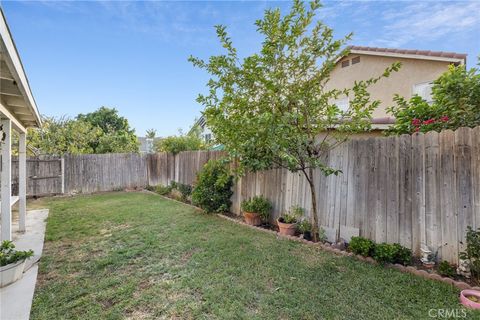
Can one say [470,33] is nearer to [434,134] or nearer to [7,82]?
[434,134]

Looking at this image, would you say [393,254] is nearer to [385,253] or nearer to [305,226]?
[385,253]

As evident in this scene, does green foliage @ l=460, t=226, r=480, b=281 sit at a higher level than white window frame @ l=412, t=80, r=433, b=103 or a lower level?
lower

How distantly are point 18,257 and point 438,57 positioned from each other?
41.3ft

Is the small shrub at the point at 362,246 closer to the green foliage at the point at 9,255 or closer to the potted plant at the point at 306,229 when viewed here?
the potted plant at the point at 306,229

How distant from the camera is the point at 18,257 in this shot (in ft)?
10.7

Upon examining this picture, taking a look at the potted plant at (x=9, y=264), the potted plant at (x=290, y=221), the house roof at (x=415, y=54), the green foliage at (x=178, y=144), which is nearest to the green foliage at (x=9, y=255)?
the potted plant at (x=9, y=264)

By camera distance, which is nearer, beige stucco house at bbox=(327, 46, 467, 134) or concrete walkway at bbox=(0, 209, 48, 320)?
concrete walkway at bbox=(0, 209, 48, 320)

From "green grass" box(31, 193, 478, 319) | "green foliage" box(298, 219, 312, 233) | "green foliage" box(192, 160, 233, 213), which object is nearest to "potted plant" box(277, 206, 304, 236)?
"green foliage" box(298, 219, 312, 233)

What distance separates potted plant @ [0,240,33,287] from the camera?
10.2 ft

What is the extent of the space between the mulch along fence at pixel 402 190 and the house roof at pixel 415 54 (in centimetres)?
684

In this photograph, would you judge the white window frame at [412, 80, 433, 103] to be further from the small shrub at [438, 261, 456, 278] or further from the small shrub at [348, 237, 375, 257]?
the small shrub at [438, 261, 456, 278]

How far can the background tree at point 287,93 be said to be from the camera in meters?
4.05

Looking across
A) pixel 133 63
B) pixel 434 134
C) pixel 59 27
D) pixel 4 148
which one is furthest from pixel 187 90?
pixel 434 134

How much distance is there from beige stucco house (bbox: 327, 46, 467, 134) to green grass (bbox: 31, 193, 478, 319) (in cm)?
698
